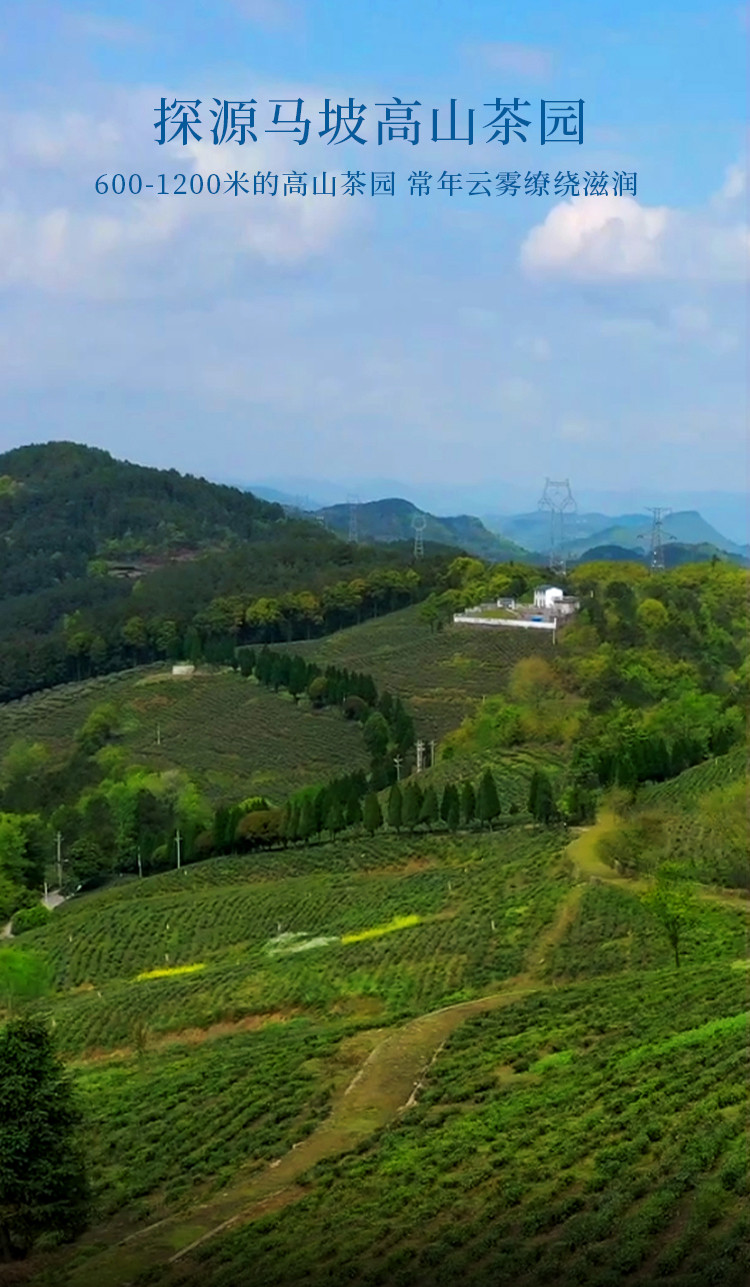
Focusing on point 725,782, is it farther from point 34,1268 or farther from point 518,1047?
point 34,1268

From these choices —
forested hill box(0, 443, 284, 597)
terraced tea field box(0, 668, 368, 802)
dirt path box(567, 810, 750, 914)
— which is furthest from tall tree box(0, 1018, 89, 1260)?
forested hill box(0, 443, 284, 597)

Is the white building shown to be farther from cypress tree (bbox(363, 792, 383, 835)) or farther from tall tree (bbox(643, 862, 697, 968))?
tall tree (bbox(643, 862, 697, 968))

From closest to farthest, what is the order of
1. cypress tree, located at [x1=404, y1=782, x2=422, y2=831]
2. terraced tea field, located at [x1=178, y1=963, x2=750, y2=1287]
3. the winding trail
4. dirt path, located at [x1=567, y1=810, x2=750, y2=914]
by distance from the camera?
terraced tea field, located at [x1=178, y1=963, x2=750, y2=1287], the winding trail, dirt path, located at [x1=567, y1=810, x2=750, y2=914], cypress tree, located at [x1=404, y1=782, x2=422, y2=831]

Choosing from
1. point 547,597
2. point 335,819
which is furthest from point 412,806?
point 547,597

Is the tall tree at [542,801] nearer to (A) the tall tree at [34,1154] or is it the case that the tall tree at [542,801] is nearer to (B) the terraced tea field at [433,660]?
(B) the terraced tea field at [433,660]

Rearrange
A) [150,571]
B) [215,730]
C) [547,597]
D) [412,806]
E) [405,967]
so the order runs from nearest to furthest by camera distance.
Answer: [405,967], [412,806], [215,730], [547,597], [150,571]

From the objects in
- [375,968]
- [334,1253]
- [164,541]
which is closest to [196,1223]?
[334,1253]

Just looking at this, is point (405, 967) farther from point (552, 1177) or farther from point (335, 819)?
point (335, 819)
